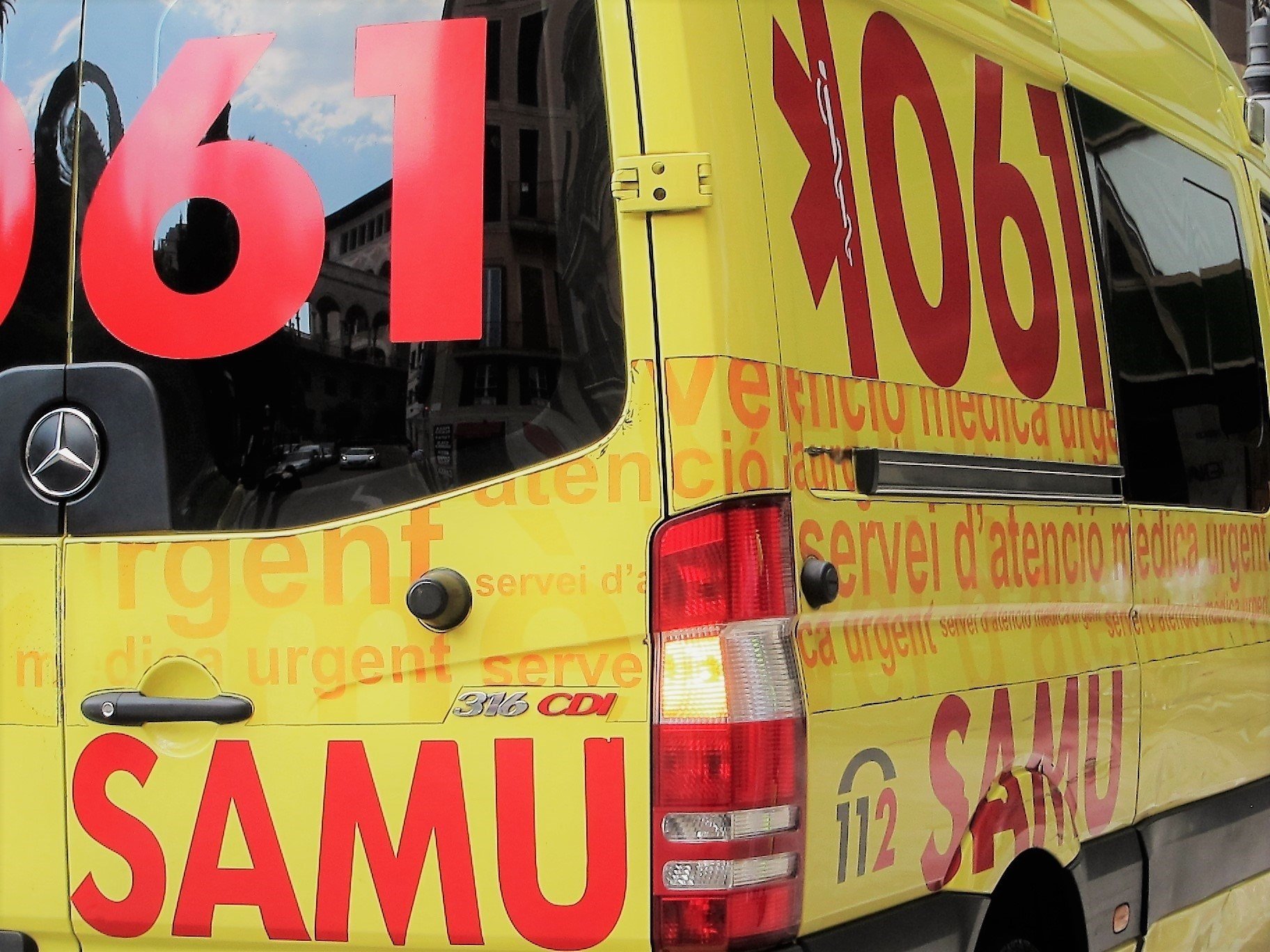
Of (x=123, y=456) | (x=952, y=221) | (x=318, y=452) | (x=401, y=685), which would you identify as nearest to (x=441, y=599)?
(x=401, y=685)

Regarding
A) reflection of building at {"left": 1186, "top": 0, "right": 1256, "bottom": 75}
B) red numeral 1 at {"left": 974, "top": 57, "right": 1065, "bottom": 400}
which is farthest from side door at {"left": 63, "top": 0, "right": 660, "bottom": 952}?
reflection of building at {"left": 1186, "top": 0, "right": 1256, "bottom": 75}

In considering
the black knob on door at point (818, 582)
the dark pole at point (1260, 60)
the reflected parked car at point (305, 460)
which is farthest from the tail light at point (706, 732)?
the dark pole at point (1260, 60)

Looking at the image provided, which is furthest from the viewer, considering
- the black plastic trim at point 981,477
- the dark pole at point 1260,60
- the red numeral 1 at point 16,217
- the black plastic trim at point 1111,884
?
the dark pole at point 1260,60

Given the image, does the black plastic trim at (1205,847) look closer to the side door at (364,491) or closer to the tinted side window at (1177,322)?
the tinted side window at (1177,322)

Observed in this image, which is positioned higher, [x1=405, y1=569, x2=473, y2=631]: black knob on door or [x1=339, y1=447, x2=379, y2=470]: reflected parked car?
[x1=339, y1=447, x2=379, y2=470]: reflected parked car

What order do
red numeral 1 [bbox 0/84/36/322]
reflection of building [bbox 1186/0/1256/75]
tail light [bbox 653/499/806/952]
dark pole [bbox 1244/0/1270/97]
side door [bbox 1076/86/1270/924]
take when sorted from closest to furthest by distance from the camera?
1. tail light [bbox 653/499/806/952]
2. red numeral 1 [bbox 0/84/36/322]
3. side door [bbox 1076/86/1270/924]
4. dark pole [bbox 1244/0/1270/97]
5. reflection of building [bbox 1186/0/1256/75]

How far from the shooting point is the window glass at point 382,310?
2479 millimetres

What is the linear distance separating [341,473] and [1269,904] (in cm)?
342

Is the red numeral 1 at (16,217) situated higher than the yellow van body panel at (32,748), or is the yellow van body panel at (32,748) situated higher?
the red numeral 1 at (16,217)

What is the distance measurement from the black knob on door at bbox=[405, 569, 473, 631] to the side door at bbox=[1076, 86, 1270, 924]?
195 centimetres

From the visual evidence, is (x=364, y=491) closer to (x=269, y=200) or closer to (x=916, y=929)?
(x=269, y=200)

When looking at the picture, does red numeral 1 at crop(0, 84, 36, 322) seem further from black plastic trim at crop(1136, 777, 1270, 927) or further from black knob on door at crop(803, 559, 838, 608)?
black plastic trim at crop(1136, 777, 1270, 927)

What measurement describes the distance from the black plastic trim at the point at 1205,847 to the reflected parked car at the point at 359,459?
222 centimetres

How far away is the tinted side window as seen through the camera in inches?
154
